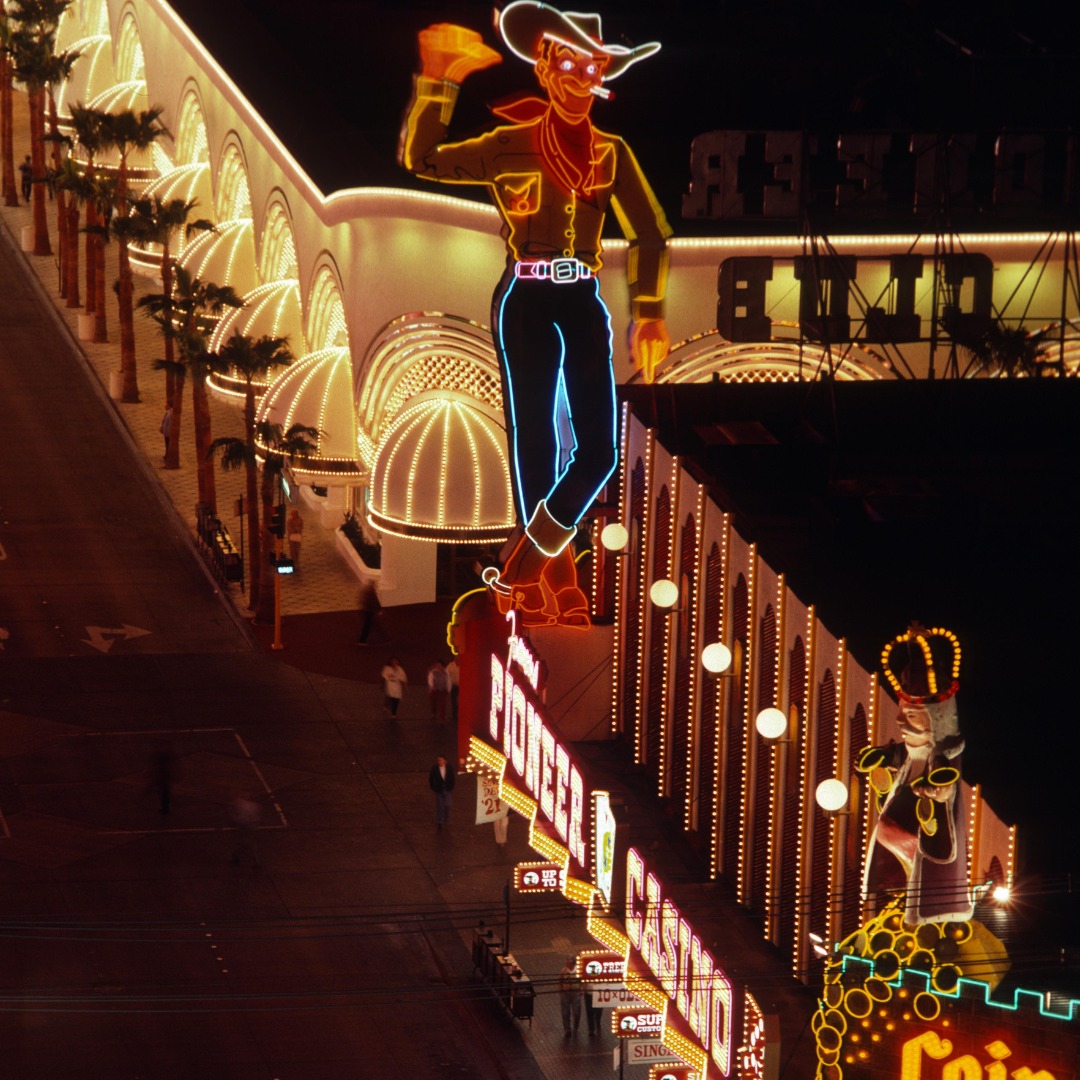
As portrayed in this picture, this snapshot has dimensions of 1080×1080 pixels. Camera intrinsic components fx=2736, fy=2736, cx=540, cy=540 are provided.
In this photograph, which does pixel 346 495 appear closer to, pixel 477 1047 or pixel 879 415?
pixel 879 415

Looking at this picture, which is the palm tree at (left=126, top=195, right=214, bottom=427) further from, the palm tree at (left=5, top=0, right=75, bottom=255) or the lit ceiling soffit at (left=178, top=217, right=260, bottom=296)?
the palm tree at (left=5, top=0, right=75, bottom=255)

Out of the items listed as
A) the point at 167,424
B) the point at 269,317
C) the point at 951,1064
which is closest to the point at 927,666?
the point at 951,1064

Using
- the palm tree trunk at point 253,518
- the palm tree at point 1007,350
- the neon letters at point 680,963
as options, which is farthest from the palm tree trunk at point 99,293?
the neon letters at point 680,963

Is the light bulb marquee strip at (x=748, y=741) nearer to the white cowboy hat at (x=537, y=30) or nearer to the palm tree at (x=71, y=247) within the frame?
the white cowboy hat at (x=537, y=30)

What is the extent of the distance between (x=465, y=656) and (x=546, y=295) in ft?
23.4

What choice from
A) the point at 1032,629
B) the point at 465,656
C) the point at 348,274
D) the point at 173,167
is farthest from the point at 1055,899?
the point at 173,167

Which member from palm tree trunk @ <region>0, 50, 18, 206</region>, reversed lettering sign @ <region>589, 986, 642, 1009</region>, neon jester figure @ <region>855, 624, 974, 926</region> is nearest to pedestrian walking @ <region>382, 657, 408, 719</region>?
reversed lettering sign @ <region>589, 986, 642, 1009</region>

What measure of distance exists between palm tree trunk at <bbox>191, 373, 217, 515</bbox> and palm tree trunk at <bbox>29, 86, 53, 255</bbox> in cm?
2336

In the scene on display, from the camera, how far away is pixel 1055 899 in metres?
32.6

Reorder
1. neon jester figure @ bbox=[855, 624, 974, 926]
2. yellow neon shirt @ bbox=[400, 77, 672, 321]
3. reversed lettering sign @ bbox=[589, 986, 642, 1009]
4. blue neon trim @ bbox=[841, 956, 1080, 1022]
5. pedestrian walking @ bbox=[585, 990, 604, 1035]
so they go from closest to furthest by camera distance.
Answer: blue neon trim @ bbox=[841, 956, 1080, 1022] < neon jester figure @ bbox=[855, 624, 974, 926] < reversed lettering sign @ bbox=[589, 986, 642, 1009] < pedestrian walking @ bbox=[585, 990, 604, 1035] < yellow neon shirt @ bbox=[400, 77, 672, 321]

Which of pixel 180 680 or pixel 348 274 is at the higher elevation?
pixel 348 274

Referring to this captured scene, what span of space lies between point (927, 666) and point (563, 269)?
63.8ft

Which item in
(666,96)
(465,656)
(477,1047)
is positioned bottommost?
(477,1047)

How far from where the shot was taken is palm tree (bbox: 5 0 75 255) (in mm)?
91125
